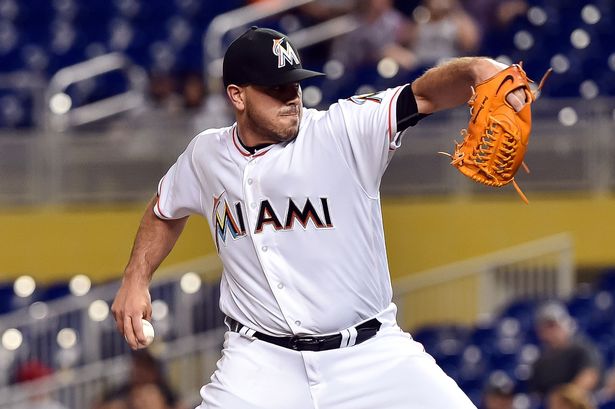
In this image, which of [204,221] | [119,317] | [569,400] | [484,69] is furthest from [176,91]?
[484,69]

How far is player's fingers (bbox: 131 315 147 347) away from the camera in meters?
4.92

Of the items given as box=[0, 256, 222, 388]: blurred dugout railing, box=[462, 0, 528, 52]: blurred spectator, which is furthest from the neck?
box=[462, 0, 528, 52]: blurred spectator

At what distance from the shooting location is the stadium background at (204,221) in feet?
35.2

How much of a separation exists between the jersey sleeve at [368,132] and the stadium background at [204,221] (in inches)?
204

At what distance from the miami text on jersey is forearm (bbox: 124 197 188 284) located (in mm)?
294

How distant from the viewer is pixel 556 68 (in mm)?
11805

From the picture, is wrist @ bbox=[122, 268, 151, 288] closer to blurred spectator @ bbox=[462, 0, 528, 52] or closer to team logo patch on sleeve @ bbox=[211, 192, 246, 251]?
team logo patch on sleeve @ bbox=[211, 192, 246, 251]

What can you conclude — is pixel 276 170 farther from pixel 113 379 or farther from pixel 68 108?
pixel 68 108

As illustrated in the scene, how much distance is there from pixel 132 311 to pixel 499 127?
148 centimetres

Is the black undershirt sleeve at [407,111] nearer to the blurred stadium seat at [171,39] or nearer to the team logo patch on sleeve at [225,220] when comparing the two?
the team logo patch on sleeve at [225,220]

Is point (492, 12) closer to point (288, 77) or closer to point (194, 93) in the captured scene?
point (194, 93)

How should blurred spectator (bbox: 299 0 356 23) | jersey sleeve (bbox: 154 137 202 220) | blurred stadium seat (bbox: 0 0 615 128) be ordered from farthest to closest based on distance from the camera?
1. blurred spectator (bbox: 299 0 356 23)
2. blurred stadium seat (bbox: 0 0 615 128)
3. jersey sleeve (bbox: 154 137 202 220)

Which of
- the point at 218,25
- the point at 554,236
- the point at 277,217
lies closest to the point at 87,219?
the point at 218,25

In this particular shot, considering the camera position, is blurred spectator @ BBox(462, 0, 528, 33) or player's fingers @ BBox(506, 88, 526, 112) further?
blurred spectator @ BBox(462, 0, 528, 33)
